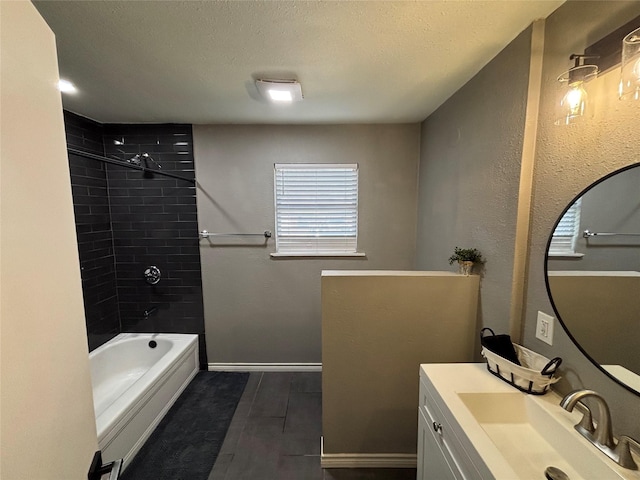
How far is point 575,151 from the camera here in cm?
105

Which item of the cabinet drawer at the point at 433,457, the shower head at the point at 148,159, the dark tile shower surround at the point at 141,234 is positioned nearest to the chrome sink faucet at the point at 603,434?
the cabinet drawer at the point at 433,457

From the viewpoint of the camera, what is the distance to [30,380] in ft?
1.86

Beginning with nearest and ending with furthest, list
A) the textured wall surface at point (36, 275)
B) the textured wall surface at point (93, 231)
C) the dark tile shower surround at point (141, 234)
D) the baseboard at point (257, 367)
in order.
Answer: the textured wall surface at point (36, 275) → the textured wall surface at point (93, 231) → the dark tile shower surround at point (141, 234) → the baseboard at point (257, 367)

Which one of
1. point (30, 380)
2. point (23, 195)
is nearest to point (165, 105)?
point (23, 195)

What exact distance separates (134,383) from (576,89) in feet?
10.4

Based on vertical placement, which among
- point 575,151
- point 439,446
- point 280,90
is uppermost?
point 280,90

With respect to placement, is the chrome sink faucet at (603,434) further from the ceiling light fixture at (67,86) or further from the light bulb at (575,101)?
the ceiling light fixture at (67,86)

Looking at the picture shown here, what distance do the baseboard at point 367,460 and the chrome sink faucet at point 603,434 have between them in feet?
4.03

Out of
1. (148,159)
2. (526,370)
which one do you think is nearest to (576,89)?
(526,370)

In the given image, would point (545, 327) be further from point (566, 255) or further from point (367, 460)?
point (367, 460)

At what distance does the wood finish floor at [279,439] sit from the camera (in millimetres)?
1759

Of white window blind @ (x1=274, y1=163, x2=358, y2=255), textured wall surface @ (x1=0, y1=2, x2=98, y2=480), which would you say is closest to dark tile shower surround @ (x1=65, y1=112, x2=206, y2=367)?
white window blind @ (x1=274, y1=163, x2=358, y2=255)

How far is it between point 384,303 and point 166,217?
2284 mm

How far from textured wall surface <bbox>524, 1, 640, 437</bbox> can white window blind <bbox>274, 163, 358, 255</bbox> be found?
64.6 inches
